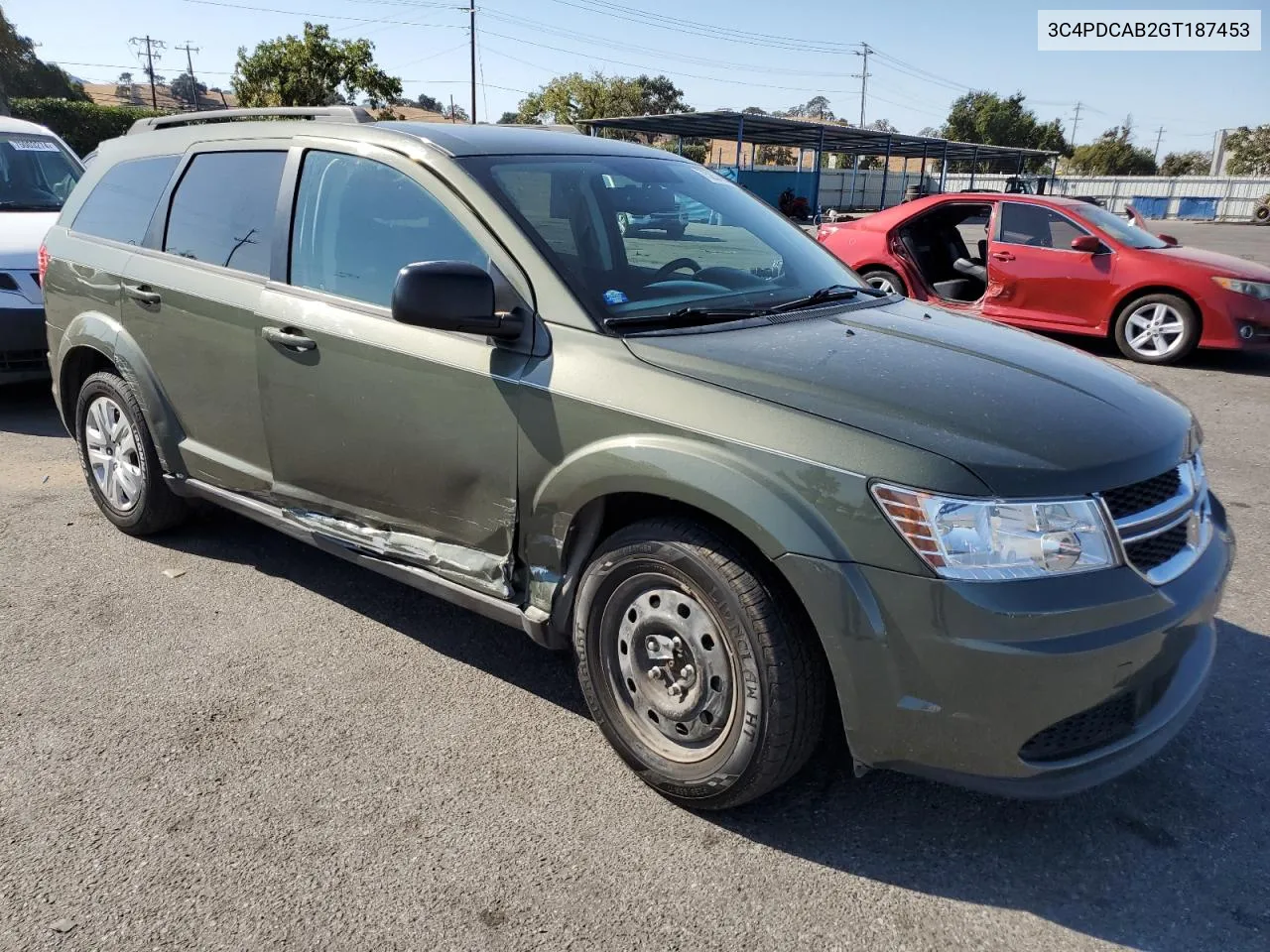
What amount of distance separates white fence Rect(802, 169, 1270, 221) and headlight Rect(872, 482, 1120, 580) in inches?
1745

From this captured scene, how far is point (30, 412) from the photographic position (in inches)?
281

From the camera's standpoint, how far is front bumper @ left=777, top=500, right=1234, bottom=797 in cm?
212

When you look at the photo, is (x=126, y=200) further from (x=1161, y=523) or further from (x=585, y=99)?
(x=585, y=99)

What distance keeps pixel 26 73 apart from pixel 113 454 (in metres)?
71.5

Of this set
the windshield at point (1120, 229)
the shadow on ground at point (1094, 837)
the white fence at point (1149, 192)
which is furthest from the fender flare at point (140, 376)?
the white fence at point (1149, 192)

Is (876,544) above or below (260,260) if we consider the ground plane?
below

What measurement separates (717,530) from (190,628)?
7.81 ft

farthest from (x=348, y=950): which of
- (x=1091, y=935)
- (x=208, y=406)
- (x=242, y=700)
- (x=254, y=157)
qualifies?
(x=254, y=157)

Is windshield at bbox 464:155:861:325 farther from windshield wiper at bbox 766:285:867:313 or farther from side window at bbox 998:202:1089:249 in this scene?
side window at bbox 998:202:1089:249

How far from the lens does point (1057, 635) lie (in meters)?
2.13

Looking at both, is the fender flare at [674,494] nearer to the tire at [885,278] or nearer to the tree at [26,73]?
the tire at [885,278]

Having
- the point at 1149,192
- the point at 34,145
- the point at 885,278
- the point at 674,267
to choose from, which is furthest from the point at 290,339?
the point at 1149,192

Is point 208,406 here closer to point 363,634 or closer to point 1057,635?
point 363,634

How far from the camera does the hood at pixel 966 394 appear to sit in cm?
223
